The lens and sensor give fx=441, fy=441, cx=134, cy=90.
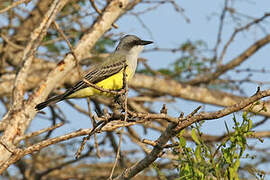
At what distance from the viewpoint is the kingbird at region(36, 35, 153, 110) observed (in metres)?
5.66

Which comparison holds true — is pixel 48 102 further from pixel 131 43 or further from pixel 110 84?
pixel 131 43

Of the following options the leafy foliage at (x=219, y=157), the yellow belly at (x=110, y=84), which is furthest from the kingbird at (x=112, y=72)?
the leafy foliage at (x=219, y=157)

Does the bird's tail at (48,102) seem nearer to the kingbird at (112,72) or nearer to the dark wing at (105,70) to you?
the kingbird at (112,72)

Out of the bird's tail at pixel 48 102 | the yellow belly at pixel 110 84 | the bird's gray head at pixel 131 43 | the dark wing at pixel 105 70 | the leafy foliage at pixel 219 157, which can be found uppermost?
the bird's gray head at pixel 131 43

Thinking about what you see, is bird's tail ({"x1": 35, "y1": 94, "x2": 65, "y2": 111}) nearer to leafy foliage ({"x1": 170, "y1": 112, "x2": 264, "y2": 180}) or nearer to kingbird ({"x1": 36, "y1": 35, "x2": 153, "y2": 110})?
kingbird ({"x1": 36, "y1": 35, "x2": 153, "y2": 110})

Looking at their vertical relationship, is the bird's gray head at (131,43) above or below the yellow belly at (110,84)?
above

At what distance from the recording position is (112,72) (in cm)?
609

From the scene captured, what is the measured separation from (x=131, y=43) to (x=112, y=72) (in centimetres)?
108

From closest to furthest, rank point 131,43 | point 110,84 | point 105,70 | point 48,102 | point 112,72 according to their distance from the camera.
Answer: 1. point 48,102
2. point 110,84
3. point 112,72
4. point 105,70
5. point 131,43

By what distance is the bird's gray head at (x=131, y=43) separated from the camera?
691cm

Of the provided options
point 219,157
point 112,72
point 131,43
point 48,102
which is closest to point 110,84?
point 112,72

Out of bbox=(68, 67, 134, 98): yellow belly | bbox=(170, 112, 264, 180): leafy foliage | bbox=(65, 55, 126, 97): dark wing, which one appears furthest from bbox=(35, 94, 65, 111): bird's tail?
bbox=(170, 112, 264, 180): leafy foliage

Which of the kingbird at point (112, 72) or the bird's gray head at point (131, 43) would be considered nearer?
the kingbird at point (112, 72)

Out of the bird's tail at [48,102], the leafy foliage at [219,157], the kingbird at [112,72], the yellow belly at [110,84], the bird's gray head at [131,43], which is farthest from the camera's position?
the bird's gray head at [131,43]
